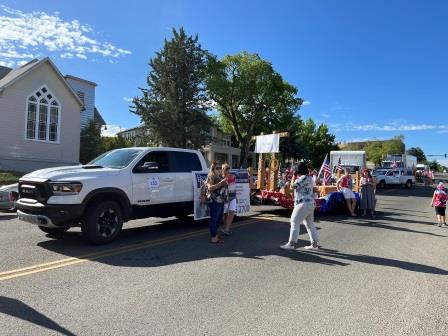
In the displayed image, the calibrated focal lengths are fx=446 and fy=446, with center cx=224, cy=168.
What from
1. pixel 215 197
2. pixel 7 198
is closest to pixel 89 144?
pixel 7 198

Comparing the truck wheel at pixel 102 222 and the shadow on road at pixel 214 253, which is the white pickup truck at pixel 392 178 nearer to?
the shadow on road at pixel 214 253

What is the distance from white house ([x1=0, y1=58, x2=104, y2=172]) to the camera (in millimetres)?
24188

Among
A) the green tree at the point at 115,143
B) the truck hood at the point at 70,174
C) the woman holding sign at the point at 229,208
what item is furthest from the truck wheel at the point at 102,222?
the green tree at the point at 115,143

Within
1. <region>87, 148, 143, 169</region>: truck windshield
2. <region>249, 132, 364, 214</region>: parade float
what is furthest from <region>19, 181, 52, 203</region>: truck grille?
<region>249, 132, 364, 214</region>: parade float

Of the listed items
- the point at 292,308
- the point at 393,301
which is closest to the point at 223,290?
the point at 292,308

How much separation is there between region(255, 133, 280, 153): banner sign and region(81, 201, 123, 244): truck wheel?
26.2ft

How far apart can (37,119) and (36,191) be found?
1939 cm

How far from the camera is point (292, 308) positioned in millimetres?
5312

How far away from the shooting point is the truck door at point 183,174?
33.6ft

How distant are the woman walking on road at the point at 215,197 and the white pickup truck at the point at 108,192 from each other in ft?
3.79

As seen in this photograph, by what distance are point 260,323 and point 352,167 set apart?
90.9 ft

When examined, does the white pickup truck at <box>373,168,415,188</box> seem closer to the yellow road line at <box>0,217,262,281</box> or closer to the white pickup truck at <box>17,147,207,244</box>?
the white pickup truck at <box>17,147,207,244</box>

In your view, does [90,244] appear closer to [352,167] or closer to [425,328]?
[425,328]

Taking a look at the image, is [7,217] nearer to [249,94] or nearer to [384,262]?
[384,262]
